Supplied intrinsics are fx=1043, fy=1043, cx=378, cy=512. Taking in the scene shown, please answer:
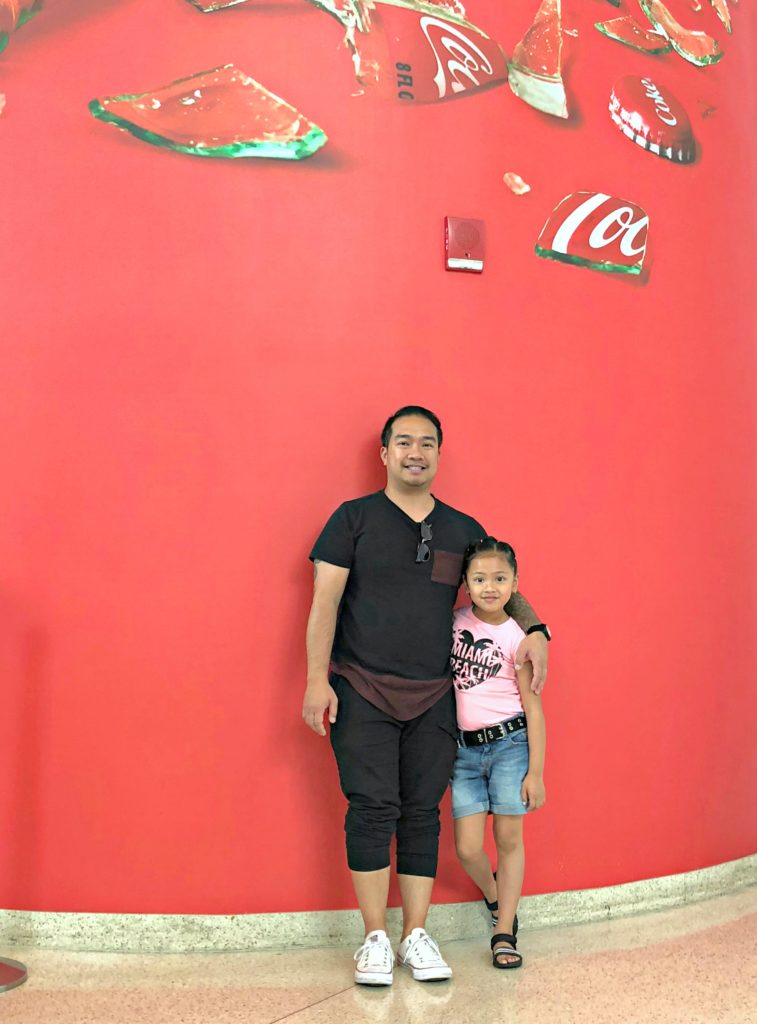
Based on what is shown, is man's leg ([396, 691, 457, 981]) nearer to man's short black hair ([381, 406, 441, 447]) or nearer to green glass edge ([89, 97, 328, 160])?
man's short black hair ([381, 406, 441, 447])

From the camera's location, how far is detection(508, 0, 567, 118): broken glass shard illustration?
2805 mm

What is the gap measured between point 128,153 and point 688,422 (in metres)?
1.68

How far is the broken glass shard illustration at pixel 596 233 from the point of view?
2.83 meters

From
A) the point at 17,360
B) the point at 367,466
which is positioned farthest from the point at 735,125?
the point at 17,360

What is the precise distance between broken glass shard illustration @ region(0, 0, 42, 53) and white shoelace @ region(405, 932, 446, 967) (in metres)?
2.34

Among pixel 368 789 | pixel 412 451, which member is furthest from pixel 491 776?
pixel 412 451

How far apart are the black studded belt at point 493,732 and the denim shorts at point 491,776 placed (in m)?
0.01

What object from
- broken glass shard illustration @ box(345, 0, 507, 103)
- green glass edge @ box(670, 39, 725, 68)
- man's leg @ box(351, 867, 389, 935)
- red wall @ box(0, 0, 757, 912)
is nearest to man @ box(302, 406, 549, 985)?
man's leg @ box(351, 867, 389, 935)

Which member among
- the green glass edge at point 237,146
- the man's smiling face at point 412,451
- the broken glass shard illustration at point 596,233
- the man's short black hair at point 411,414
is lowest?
the man's smiling face at point 412,451

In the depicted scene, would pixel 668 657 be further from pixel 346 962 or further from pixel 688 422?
pixel 346 962

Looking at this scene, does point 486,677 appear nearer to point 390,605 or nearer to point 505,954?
point 390,605

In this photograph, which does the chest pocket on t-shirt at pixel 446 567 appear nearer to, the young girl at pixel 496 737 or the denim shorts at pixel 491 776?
the young girl at pixel 496 737

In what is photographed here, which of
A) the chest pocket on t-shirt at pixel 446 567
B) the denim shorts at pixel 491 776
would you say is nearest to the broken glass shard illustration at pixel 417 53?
the chest pocket on t-shirt at pixel 446 567

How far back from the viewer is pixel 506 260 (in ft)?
9.10
